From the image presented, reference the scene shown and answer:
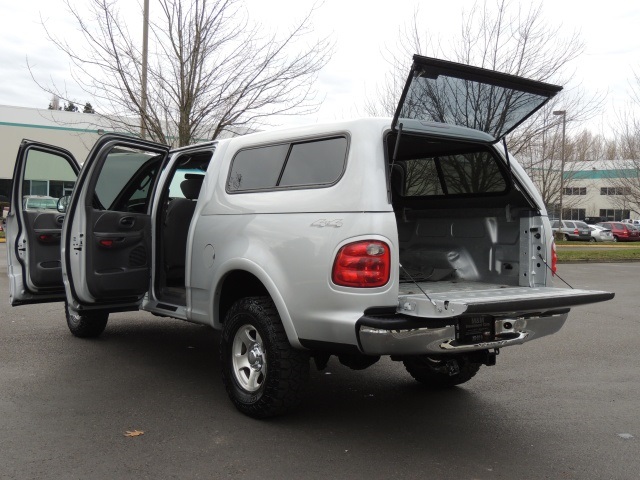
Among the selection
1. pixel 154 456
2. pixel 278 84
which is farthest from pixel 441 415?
pixel 278 84

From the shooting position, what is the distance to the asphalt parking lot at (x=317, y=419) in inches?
153

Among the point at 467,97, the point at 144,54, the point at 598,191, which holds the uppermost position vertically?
the point at 144,54

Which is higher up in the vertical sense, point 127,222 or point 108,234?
point 127,222

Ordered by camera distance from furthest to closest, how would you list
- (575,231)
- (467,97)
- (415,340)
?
(575,231) < (467,97) < (415,340)

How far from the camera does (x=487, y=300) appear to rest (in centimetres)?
401

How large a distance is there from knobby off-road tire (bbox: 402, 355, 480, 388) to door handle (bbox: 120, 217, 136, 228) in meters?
2.72

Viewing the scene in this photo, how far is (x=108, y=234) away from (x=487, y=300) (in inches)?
136

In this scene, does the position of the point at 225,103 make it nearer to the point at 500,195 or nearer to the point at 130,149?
the point at 130,149

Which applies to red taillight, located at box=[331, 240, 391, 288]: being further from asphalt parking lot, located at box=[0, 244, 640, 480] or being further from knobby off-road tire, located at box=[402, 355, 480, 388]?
knobby off-road tire, located at box=[402, 355, 480, 388]

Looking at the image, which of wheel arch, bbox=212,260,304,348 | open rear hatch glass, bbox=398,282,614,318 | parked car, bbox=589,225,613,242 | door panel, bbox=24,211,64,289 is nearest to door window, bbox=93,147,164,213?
door panel, bbox=24,211,64,289

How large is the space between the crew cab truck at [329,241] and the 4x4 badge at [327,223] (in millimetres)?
22

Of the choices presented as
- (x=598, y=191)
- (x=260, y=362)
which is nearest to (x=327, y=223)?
(x=260, y=362)

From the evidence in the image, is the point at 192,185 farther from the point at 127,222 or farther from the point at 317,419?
the point at 317,419

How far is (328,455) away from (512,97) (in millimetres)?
2715
